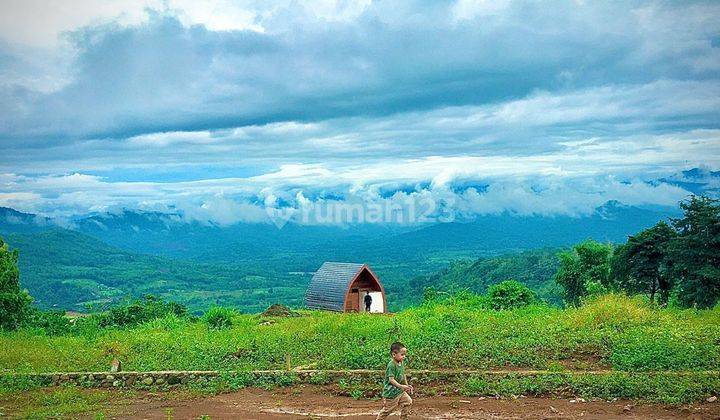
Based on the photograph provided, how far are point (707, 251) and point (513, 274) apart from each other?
4176 cm

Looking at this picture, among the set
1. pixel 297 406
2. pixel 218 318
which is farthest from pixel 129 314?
pixel 297 406

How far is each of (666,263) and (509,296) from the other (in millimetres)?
11108

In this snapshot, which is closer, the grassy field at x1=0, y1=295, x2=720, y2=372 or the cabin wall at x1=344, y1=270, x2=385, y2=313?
the grassy field at x1=0, y1=295, x2=720, y2=372

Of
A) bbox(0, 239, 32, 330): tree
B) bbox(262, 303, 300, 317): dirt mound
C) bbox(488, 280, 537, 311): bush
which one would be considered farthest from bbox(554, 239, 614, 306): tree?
bbox(0, 239, 32, 330): tree

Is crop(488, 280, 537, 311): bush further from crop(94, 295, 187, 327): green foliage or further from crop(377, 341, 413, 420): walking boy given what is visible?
crop(377, 341, 413, 420): walking boy

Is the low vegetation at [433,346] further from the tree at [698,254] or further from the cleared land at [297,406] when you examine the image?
the tree at [698,254]

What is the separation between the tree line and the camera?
109 feet

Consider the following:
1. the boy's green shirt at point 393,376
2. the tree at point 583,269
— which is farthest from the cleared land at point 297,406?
the tree at point 583,269

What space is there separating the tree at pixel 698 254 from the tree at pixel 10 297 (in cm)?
2982

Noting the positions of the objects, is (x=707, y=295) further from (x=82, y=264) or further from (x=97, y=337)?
(x=82, y=264)

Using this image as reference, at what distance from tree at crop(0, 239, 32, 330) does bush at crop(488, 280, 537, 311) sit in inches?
807

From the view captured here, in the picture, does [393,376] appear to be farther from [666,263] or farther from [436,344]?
[666,263]

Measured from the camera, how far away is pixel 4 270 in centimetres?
3028

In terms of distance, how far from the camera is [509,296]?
107ft
